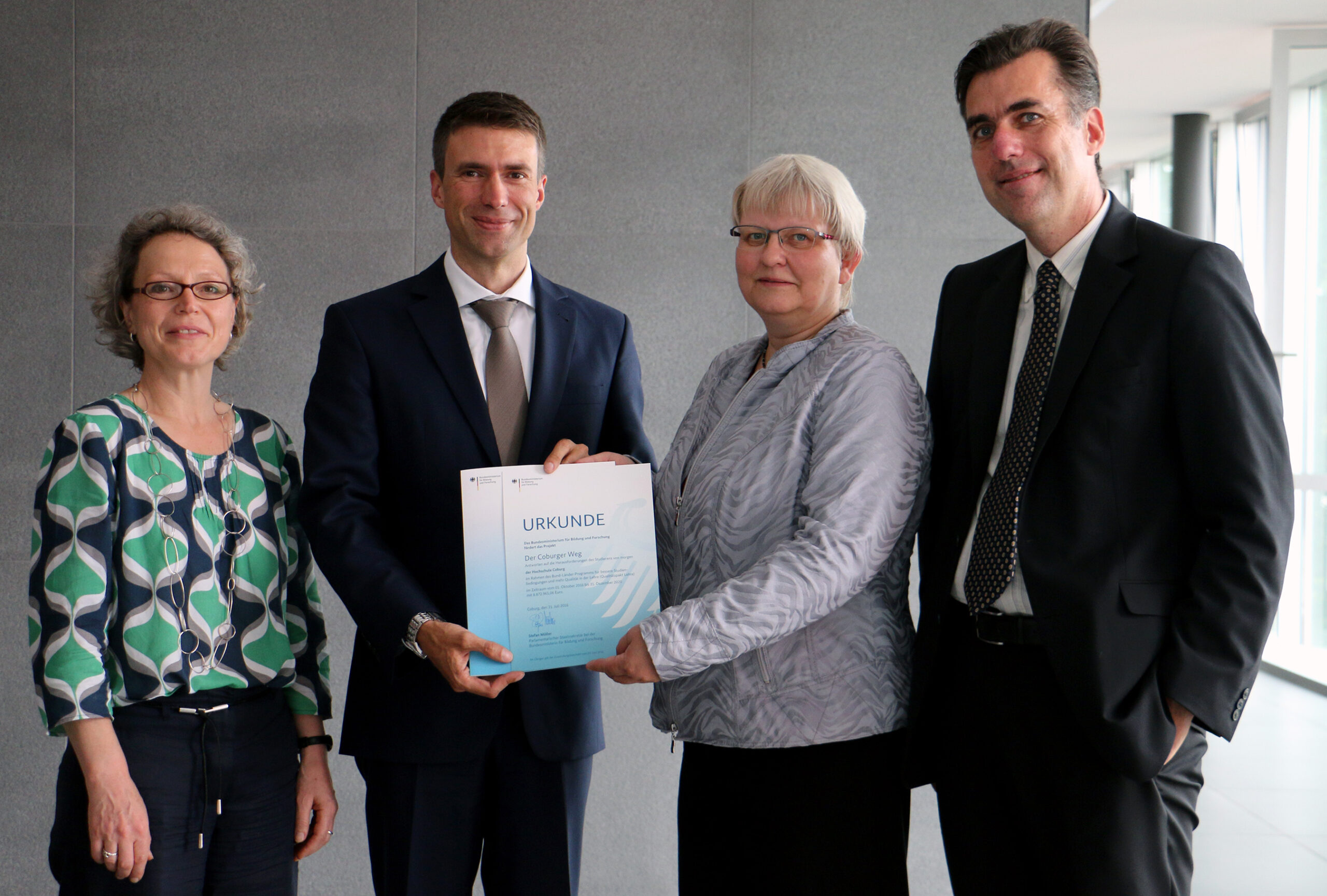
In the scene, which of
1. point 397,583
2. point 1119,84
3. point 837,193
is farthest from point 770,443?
point 1119,84

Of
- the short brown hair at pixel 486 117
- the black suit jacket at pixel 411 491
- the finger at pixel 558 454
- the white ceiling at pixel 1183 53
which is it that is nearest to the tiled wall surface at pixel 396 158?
the short brown hair at pixel 486 117

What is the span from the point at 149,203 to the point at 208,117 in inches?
13.2

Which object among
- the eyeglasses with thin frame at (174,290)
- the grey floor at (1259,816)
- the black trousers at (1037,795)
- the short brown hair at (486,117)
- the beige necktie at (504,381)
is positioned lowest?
the grey floor at (1259,816)

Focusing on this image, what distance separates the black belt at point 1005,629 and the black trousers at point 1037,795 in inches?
0.6

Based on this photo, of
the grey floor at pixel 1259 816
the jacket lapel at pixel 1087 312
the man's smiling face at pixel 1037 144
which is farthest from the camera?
the grey floor at pixel 1259 816

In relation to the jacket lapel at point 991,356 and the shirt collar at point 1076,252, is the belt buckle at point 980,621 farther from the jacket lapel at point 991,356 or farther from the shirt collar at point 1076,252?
the shirt collar at point 1076,252

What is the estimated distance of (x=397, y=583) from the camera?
1775 mm

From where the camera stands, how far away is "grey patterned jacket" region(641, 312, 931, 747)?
1.58 metres

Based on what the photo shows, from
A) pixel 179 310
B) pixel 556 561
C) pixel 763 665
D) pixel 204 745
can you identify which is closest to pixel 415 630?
pixel 556 561

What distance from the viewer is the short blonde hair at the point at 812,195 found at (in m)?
1.77

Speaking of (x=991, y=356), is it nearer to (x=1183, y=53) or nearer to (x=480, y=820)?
(x=480, y=820)

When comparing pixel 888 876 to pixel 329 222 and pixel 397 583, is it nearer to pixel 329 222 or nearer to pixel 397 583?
pixel 397 583

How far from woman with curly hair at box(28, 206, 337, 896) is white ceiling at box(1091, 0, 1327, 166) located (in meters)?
4.49

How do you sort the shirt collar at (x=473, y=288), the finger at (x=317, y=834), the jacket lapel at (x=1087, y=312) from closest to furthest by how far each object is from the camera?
1. the jacket lapel at (x=1087, y=312)
2. the finger at (x=317, y=834)
3. the shirt collar at (x=473, y=288)
